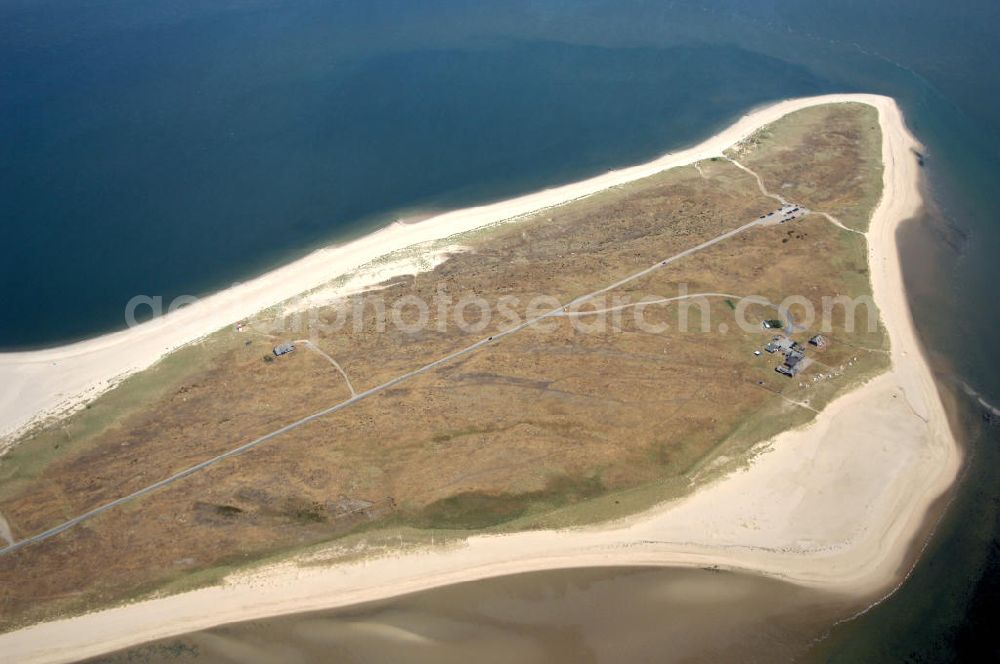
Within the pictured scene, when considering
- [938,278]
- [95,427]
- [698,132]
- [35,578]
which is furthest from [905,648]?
[698,132]

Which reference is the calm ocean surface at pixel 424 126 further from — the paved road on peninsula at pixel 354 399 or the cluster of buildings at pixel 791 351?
the paved road on peninsula at pixel 354 399

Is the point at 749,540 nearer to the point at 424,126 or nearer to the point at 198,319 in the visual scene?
the point at 198,319

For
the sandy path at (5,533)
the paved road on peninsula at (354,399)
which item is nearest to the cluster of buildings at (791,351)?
the paved road on peninsula at (354,399)

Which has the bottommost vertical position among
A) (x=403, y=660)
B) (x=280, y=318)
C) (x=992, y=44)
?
(x=403, y=660)

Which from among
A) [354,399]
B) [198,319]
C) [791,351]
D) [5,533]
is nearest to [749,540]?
[791,351]

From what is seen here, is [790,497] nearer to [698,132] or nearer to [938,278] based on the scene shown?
[938,278]
